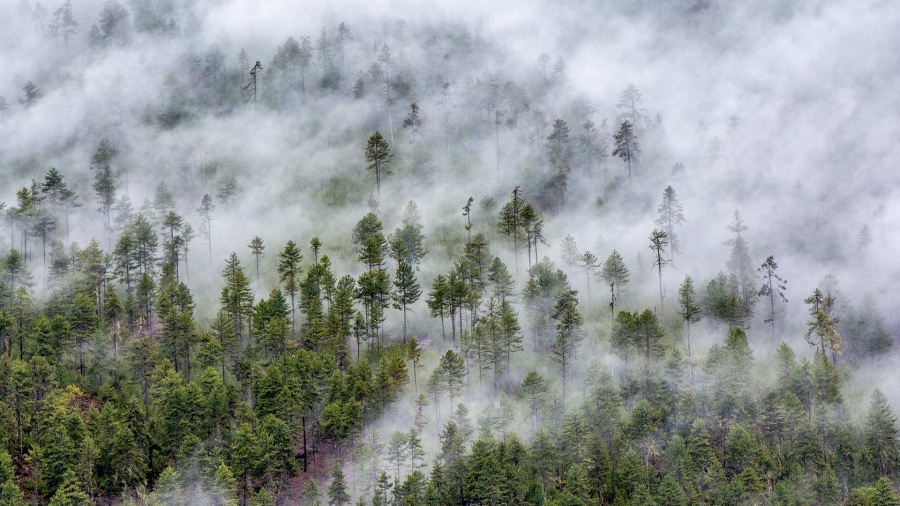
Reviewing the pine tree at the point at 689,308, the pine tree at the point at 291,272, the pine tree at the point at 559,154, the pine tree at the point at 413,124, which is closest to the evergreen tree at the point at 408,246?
the pine tree at the point at 291,272

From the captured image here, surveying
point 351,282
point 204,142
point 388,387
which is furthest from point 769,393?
point 204,142

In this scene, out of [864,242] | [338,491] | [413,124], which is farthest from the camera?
[413,124]

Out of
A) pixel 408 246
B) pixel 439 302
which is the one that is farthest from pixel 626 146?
pixel 439 302

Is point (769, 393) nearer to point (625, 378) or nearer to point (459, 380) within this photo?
point (625, 378)

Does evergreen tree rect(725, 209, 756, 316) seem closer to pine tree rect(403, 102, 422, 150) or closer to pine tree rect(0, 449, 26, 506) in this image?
pine tree rect(403, 102, 422, 150)

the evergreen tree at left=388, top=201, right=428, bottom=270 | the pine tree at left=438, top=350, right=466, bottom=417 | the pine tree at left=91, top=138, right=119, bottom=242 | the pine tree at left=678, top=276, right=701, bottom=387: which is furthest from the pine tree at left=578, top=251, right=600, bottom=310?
the pine tree at left=91, top=138, right=119, bottom=242

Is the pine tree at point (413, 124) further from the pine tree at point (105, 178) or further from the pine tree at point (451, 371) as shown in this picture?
the pine tree at point (451, 371)

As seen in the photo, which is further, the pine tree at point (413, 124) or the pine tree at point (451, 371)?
the pine tree at point (413, 124)

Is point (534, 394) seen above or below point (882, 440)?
above

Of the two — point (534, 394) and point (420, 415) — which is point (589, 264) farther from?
point (420, 415)

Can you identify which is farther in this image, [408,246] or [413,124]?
[413,124]

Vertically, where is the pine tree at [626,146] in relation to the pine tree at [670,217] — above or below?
above
